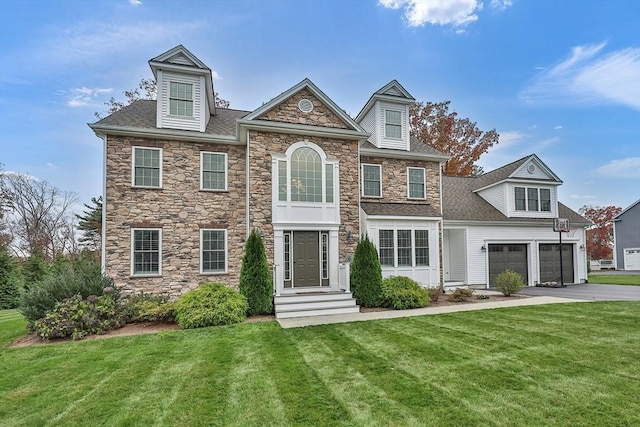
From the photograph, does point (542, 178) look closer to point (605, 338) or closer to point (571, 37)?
point (571, 37)

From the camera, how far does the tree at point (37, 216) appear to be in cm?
2445

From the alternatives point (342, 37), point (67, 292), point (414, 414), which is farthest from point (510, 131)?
point (67, 292)

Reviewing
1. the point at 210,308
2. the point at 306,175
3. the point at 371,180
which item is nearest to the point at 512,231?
the point at 371,180

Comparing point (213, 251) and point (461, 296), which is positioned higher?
point (213, 251)

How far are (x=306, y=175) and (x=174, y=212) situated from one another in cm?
491

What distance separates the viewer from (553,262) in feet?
56.9

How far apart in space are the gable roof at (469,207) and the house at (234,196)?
4028 millimetres

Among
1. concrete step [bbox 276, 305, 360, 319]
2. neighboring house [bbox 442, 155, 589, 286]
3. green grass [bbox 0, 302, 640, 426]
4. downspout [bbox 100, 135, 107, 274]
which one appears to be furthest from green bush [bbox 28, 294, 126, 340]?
neighboring house [bbox 442, 155, 589, 286]

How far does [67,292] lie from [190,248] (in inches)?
147

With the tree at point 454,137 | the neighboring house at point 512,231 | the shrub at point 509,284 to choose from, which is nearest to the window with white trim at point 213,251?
the neighboring house at point 512,231

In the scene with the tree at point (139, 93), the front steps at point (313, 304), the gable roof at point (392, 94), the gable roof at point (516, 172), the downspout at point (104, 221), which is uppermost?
the tree at point (139, 93)

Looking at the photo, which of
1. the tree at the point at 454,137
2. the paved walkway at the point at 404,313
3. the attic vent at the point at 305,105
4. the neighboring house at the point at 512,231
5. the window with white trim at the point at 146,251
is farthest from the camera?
the tree at the point at 454,137

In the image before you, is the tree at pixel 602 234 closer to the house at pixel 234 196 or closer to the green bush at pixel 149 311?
the house at pixel 234 196

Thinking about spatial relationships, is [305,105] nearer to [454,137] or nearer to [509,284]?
[509,284]
